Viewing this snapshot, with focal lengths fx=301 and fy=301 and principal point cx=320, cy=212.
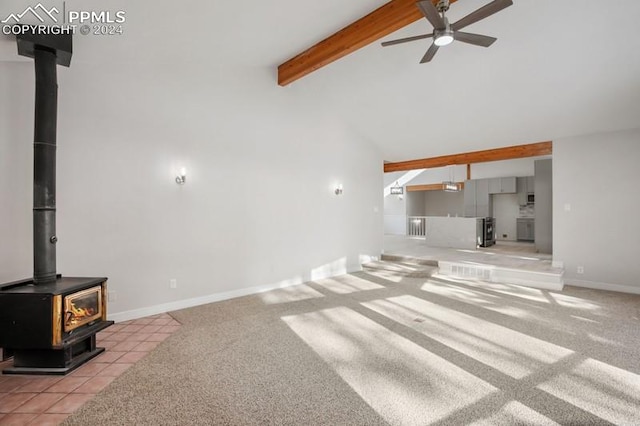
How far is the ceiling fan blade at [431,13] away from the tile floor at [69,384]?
4002 mm

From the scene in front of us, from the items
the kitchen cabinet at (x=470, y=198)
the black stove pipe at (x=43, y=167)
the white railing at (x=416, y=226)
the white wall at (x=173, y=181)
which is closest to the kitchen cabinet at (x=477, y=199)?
the kitchen cabinet at (x=470, y=198)

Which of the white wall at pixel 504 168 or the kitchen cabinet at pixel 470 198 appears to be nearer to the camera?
the white wall at pixel 504 168

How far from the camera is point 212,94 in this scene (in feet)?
15.1

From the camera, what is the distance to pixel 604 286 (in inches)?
214

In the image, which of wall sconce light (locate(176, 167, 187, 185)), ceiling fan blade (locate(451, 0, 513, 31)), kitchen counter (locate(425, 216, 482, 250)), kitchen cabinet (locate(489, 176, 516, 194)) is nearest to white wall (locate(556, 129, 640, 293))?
kitchen counter (locate(425, 216, 482, 250))

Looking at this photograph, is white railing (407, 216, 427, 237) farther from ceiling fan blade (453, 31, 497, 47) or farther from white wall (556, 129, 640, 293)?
ceiling fan blade (453, 31, 497, 47)

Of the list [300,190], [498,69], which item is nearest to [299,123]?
[300,190]

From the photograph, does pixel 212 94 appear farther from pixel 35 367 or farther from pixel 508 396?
pixel 508 396

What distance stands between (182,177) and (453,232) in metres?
7.72

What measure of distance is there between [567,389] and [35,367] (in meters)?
4.40

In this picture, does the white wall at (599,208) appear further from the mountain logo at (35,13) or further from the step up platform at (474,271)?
the mountain logo at (35,13)

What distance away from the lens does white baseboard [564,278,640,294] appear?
5191mm

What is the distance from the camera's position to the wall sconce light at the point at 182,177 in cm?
425

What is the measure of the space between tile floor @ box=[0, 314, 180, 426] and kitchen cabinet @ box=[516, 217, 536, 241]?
1147cm
